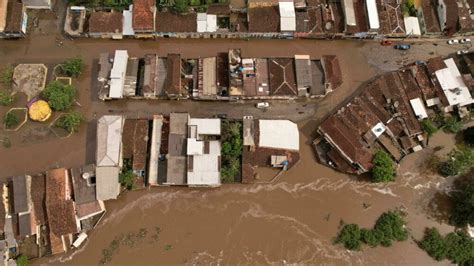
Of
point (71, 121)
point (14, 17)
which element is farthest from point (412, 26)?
point (14, 17)

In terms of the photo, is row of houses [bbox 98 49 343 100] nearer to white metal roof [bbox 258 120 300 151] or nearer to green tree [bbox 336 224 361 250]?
white metal roof [bbox 258 120 300 151]

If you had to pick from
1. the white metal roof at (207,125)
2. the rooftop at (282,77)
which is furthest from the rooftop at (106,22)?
the rooftop at (282,77)

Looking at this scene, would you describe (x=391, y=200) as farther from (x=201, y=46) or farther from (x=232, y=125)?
(x=201, y=46)

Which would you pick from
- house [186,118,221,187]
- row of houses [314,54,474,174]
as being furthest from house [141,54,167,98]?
row of houses [314,54,474,174]

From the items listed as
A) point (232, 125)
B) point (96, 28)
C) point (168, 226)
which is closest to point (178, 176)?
point (168, 226)

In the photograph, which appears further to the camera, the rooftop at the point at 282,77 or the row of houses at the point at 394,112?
the rooftop at the point at 282,77

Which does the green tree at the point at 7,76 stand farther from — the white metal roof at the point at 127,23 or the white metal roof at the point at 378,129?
the white metal roof at the point at 378,129
